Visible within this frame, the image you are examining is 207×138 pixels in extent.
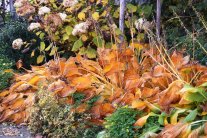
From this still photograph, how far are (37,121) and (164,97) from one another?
146cm

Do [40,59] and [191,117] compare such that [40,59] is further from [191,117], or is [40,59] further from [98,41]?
[191,117]

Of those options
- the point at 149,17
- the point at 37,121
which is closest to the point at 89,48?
the point at 149,17

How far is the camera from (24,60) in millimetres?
7520

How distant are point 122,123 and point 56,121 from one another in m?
0.86

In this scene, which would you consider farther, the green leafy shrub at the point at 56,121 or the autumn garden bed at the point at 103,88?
the green leafy shrub at the point at 56,121

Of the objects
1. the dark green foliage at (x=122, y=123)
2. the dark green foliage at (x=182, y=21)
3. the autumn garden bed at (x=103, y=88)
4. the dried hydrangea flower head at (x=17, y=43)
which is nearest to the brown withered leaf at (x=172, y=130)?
the autumn garden bed at (x=103, y=88)

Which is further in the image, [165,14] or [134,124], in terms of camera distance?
[165,14]

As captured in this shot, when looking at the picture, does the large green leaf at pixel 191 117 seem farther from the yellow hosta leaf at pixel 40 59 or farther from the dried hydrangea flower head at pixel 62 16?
the yellow hosta leaf at pixel 40 59

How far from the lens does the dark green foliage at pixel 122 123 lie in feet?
13.5

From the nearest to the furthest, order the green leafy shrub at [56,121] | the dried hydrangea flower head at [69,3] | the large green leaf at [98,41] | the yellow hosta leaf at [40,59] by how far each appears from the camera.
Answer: the green leafy shrub at [56,121] → the large green leaf at [98,41] → the dried hydrangea flower head at [69,3] → the yellow hosta leaf at [40,59]

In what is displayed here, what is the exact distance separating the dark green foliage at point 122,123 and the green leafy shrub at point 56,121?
476mm

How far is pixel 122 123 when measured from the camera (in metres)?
4.18

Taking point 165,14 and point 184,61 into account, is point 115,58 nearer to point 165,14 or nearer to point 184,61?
point 184,61

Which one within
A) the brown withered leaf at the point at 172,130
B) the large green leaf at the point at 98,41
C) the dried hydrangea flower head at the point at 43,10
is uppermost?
the dried hydrangea flower head at the point at 43,10
